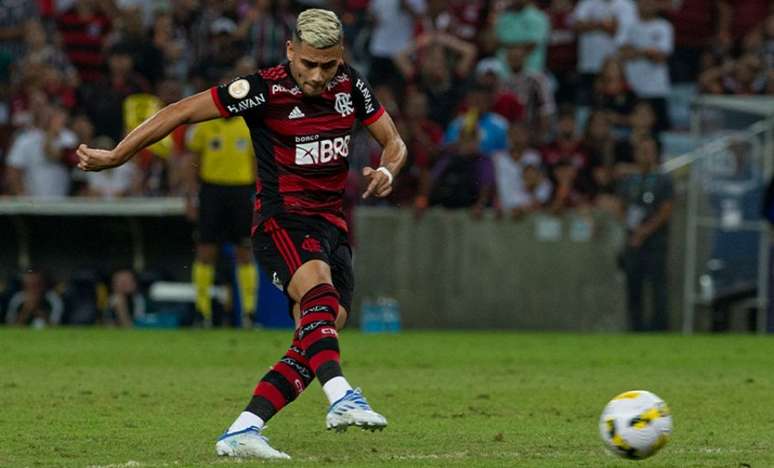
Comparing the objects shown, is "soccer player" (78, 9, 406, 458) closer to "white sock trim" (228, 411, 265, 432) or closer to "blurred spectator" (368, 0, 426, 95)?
"white sock trim" (228, 411, 265, 432)

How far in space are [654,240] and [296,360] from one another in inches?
463

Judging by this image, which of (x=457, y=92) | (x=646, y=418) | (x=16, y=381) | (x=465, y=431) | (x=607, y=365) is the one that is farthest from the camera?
(x=457, y=92)

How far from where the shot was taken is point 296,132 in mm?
7801

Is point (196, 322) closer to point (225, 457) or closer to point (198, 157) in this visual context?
point (198, 157)

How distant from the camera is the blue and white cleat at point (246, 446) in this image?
724 centimetres

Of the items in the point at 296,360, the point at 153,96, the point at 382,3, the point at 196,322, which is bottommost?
the point at 196,322

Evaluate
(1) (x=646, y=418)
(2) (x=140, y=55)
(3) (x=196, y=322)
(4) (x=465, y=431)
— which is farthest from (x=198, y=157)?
(1) (x=646, y=418)

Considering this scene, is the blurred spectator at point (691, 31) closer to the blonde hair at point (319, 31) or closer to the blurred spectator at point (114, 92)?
the blurred spectator at point (114, 92)

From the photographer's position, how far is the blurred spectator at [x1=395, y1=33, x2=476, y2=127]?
20.1 meters

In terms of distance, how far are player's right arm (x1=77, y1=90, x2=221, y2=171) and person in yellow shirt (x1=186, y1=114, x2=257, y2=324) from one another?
30.4ft

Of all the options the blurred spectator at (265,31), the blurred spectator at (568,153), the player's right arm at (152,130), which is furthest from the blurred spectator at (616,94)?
the player's right arm at (152,130)

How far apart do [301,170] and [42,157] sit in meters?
12.3

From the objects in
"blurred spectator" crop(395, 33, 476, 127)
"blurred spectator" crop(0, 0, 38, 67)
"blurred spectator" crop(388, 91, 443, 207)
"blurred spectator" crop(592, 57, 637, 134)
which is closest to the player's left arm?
"blurred spectator" crop(388, 91, 443, 207)

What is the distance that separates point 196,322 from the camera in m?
17.9
